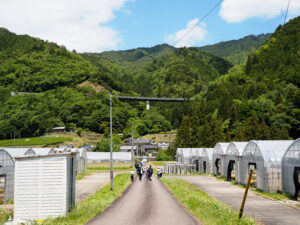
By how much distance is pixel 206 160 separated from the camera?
51812 mm

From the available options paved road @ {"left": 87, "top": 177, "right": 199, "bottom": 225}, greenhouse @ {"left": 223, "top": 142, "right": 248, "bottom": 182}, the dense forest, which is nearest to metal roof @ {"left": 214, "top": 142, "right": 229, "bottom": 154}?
greenhouse @ {"left": 223, "top": 142, "right": 248, "bottom": 182}

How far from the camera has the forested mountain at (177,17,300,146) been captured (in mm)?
82250

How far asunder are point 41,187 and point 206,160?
38.4m

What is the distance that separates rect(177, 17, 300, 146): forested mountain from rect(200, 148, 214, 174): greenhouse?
77.9 ft

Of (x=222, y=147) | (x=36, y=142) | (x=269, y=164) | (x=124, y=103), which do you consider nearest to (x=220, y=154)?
(x=222, y=147)

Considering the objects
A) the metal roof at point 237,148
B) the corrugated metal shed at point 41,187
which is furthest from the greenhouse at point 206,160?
the corrugated metal shed at point 41,187

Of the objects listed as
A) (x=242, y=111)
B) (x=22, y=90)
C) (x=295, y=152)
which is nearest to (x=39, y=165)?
(x=295, y=152)

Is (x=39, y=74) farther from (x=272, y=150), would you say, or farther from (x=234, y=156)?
(x=272, y=150)

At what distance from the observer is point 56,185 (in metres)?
16.7

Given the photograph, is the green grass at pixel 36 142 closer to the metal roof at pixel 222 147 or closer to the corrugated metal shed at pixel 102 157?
the corrugated metal shed at pixel 102 157

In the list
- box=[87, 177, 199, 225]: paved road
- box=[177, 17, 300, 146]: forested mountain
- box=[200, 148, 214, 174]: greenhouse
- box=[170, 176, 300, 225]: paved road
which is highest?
box=[177, 17, 300, 146]: forested mountain

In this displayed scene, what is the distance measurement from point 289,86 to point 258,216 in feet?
386

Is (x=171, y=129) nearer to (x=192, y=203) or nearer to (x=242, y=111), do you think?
(x=242, y=111)

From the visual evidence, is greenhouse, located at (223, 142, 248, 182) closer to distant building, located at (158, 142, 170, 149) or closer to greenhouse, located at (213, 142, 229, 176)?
greenhouse, located at (213, 142, 229, 176)
